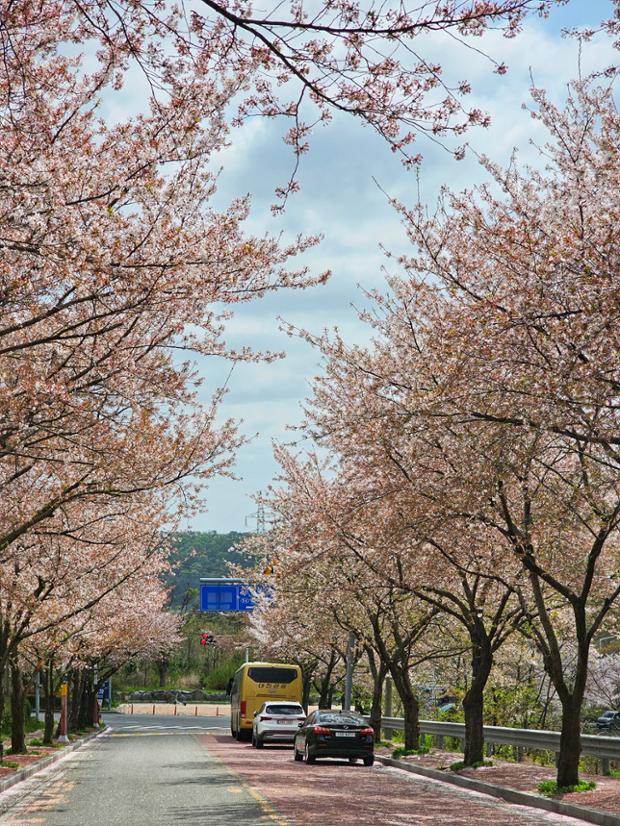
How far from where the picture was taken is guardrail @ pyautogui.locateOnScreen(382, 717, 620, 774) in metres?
19.0

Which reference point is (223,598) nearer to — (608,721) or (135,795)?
(608,721)

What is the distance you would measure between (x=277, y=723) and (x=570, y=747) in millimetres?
20524

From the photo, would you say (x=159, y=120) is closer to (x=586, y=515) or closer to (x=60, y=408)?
(x=60, y=408)

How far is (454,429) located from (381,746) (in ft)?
68.0

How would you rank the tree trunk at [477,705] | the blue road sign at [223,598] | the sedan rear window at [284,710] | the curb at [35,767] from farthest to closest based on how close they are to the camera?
1. the blue road sign at [223,598]
2. the sedan rear window at [284,710]
3. the tree trunk at [477,705]
4. the curb at [35,767]

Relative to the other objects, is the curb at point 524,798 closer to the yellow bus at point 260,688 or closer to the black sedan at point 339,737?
the black sedan at point 339,737

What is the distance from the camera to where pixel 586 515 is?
18.9 metres

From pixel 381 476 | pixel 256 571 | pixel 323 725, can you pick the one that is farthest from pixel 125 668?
pixel 381 476

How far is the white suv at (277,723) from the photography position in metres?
36.2

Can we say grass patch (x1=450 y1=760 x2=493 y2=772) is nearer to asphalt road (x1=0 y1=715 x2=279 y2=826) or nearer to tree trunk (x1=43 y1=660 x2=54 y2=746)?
asphalt road (x1=0 y1=715 x2=279 y2=826)

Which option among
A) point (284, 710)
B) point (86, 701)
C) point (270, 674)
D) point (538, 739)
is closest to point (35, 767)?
point (538, 739)

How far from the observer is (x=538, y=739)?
866 inches

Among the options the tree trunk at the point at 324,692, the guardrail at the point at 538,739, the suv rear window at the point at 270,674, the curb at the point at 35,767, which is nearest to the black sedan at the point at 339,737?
the guardrail at the point at 538,739

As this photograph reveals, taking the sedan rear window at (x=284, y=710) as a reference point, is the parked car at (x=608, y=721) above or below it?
below
